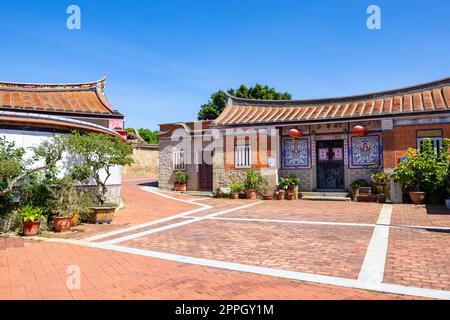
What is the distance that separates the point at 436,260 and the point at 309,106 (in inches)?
484

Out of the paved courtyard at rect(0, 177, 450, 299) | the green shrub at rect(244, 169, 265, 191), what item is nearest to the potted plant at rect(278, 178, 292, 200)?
the green shrub at rect(244, 169, 265, 191)

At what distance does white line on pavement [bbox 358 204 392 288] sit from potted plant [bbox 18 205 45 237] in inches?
268

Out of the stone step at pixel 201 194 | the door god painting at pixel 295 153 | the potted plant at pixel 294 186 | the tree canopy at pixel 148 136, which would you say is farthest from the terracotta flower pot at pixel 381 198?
the tree canopy at pixel 148 136

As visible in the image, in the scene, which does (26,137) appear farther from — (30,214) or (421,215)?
(421,215)

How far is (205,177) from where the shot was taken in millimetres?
17875

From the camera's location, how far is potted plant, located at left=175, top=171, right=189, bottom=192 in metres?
18.0

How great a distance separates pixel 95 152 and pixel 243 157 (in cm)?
848

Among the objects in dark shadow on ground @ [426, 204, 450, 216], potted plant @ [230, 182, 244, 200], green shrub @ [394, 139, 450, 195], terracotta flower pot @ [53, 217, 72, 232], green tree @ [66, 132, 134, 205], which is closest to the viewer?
terracotta flower pot @ [53, 217, 72, 232]

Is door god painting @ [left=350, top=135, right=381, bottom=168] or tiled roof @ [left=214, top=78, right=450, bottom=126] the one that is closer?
tiled roof @ [left=214, top=78, right=450, bottom=126]

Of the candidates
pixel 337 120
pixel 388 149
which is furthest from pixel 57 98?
pixel 388 149

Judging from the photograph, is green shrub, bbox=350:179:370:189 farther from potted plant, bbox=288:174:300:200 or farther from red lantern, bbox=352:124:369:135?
potted plant, bbox=288:174:300:200
